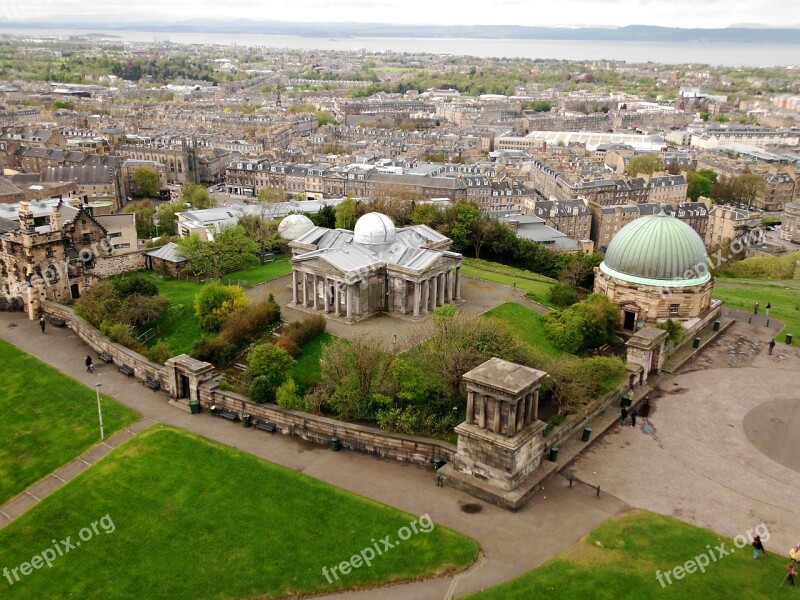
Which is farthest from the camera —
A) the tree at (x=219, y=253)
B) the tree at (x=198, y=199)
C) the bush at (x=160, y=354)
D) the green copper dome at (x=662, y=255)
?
the tree at (x=198, y=199)

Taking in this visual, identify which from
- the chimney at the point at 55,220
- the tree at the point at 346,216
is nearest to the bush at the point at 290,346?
the chimney at the point at 55,220

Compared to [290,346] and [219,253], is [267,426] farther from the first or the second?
[219,253]

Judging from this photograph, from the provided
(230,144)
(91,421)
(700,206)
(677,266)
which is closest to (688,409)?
(677,266)

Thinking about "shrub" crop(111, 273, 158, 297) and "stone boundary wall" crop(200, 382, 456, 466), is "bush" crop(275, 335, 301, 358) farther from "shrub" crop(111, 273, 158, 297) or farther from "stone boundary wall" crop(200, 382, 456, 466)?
"shrub" crop(111, 273, 158, 297)

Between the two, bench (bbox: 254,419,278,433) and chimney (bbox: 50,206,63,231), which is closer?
bench (bbox: 254,419,278,433)

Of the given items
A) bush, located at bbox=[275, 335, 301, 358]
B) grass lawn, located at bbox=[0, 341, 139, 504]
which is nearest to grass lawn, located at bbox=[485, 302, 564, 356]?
bush, located at bbox=[275, 335, 301, 358]

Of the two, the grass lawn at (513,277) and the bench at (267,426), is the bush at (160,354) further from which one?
the grass lawn at (513,277)

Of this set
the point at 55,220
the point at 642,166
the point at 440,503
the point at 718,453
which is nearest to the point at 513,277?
the point at 718,453
